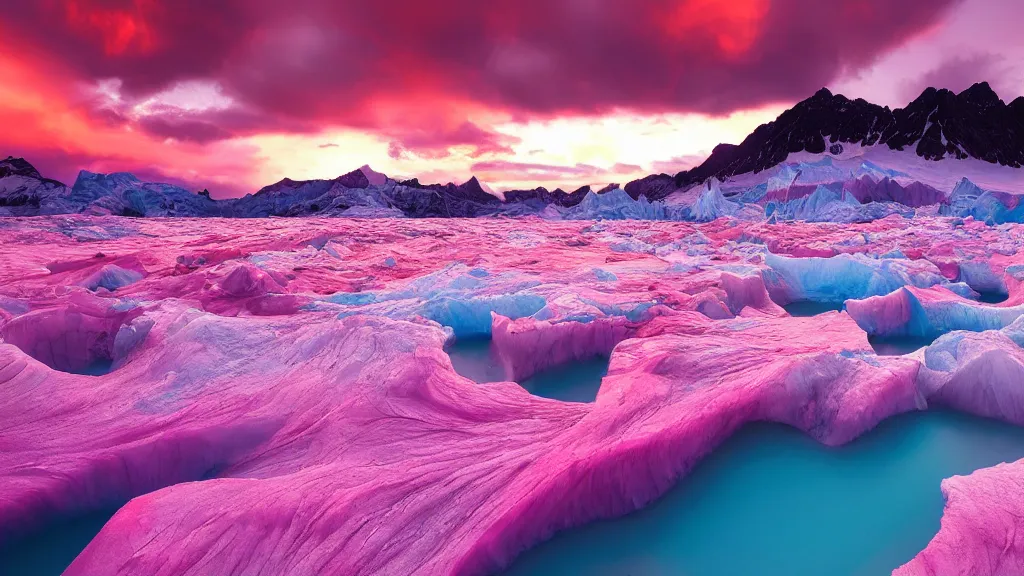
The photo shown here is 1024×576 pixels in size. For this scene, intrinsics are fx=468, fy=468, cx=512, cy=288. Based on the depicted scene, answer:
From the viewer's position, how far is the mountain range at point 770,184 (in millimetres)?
55656

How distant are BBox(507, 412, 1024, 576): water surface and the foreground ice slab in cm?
14

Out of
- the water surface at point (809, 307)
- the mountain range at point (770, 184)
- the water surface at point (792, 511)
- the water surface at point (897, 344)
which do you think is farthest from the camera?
the mountain range at point (770, 184)

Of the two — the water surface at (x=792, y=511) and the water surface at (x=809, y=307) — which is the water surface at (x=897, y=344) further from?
the water surface at (x=792, y=511)

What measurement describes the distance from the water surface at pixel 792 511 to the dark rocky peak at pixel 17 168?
97962 mm

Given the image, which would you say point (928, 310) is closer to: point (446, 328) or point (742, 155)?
point (446, 328)

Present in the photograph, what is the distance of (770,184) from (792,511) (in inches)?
2737

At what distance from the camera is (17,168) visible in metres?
70.2

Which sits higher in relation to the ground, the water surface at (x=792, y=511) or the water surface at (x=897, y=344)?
the water surface at (x=897, y=344)

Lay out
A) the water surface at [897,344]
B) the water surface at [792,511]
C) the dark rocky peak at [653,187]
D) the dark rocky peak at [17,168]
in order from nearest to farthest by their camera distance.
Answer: the water surface at [792,511] → the water surface at [897,344] → the dark rocky peak at [17,168] → the dark rocky peak at [653,187]

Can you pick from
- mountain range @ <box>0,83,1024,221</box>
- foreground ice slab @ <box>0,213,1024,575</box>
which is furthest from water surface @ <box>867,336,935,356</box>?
mountain range @ <box>0,83,1024,221</box>

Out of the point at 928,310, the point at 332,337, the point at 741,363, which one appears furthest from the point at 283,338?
the point at 928,310

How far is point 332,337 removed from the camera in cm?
509

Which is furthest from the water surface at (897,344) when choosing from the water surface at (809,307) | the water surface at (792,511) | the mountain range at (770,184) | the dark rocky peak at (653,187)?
the dark rocky peak at (653,187)

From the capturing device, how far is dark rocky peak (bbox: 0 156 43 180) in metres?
68.2
